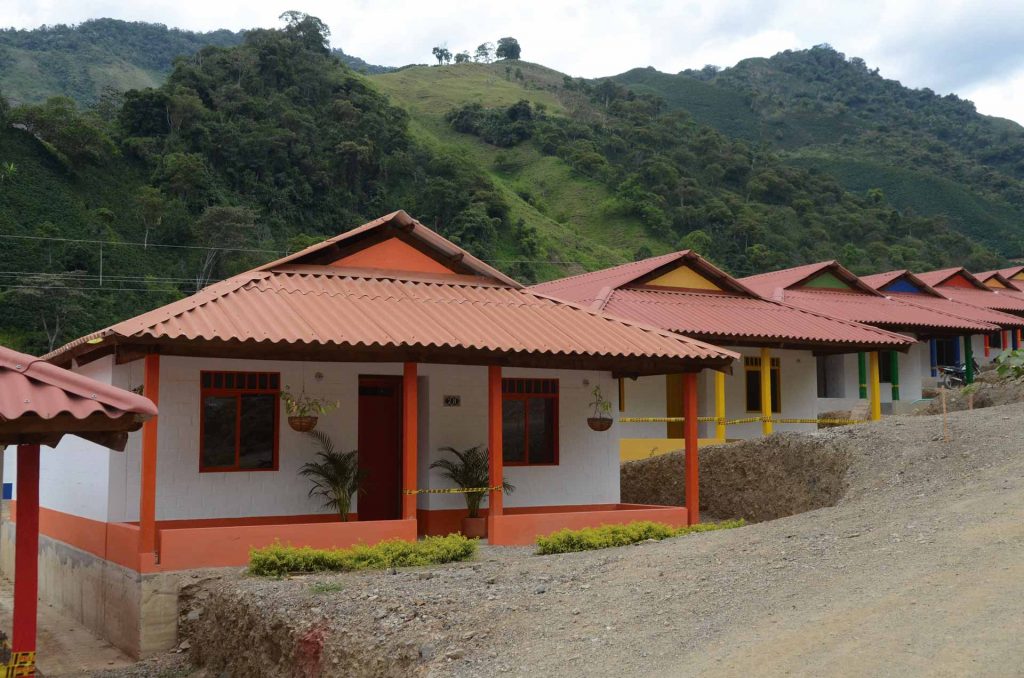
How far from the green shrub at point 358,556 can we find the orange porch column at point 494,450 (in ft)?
4.52

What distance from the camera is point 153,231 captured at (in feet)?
175

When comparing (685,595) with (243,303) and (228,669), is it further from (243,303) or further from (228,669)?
(243,303)

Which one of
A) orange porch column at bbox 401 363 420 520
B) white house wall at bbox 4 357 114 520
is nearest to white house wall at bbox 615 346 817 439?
orange porch column at bbox 401 363 420 520

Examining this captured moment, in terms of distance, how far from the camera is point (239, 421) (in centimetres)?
1413

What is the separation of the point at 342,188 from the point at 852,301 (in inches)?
1619

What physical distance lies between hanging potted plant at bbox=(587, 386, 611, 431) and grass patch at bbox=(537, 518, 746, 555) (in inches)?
91.7

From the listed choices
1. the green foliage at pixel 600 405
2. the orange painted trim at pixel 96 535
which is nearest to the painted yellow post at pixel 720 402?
the green foliage at pixel 600 405

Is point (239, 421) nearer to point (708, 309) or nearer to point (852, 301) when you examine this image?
point (708, 309)

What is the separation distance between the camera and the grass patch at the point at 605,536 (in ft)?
41.3

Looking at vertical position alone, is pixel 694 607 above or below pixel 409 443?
below

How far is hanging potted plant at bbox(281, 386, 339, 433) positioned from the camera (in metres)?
13.8

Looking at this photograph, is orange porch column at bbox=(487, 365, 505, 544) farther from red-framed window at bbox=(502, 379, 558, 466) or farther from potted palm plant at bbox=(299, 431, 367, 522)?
potted palm plant at bbox=(299, 431, 367, 522)

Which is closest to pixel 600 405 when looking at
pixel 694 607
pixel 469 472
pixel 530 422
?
pixel 530 422

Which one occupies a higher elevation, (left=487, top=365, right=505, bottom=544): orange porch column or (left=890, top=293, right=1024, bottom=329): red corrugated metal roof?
(left=890, top=293, right=1024, bottom=329): red corrugated metal roof
